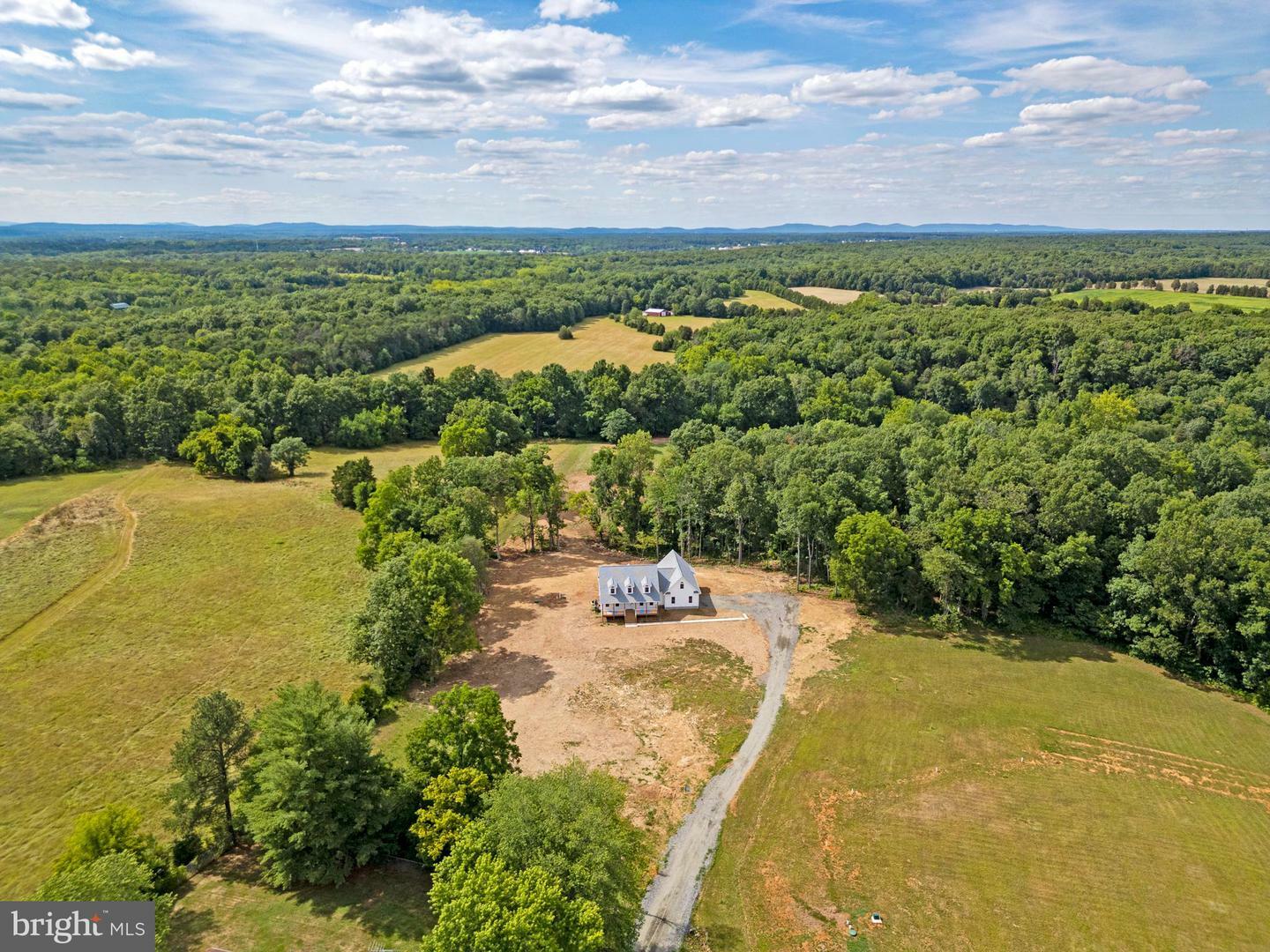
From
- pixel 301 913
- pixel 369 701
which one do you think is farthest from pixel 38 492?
pixel 301 913

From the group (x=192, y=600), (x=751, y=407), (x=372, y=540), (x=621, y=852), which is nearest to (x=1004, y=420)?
(x=751, y=407)

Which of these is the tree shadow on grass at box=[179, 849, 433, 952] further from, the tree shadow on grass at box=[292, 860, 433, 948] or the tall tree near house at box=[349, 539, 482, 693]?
the tall tree near house at box=[349, 539, 482, 693]

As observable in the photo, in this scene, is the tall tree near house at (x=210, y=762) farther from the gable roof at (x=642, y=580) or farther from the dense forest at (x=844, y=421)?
the gable roof at (x=642, y=580)

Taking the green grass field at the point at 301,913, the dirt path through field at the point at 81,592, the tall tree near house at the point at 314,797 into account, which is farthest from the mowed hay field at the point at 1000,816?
the dirt path through field at the point at 81,592

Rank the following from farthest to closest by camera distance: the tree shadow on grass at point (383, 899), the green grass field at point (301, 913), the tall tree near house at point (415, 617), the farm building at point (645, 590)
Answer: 1. the farm building at point (645, 590)
2. the tall tree near house at point (415, 617)
3. the tree shadow on grass at point (383, 899)
4. the green grass field at point (301, 913)

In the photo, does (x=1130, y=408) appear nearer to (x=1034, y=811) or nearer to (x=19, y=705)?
(x=1034, y=811)

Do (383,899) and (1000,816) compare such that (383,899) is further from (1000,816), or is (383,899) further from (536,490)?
(536,490)
